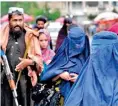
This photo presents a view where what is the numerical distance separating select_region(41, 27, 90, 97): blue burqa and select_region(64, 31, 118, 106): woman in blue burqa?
5.39 ft

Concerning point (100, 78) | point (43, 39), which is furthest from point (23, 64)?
point (100, 78)

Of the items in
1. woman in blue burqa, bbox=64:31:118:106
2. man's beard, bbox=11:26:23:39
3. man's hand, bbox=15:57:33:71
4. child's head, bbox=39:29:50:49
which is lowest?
man's hand, bbox=15:57:33:71

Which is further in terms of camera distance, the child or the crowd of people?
the child

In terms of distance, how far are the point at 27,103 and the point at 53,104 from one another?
164cm

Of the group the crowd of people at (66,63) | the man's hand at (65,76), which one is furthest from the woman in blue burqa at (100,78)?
the man's hand at (65,76)

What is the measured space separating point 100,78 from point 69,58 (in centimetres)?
187

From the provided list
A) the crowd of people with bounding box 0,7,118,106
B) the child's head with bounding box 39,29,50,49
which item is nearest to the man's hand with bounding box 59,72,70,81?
the crowd of people with bounding box 0,7,118,106

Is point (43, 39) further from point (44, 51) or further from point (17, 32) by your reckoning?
point (17, 32)

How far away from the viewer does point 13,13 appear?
25.4ft

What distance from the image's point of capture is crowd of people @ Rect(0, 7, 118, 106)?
4.57 metres

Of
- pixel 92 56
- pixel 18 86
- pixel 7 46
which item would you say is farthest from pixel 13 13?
pixel 92 56

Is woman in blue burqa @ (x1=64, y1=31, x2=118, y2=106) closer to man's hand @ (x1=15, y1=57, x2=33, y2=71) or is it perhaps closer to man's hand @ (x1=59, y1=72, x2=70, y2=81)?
man's hand @ (x1=59, y1=72, x2=70, y2=81)

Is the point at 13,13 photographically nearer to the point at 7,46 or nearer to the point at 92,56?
the point at 7,46

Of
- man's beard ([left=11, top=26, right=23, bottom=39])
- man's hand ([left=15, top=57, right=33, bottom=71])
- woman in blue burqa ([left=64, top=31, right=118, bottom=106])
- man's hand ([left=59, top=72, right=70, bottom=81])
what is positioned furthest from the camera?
man's beard ([left=11, top=26, right=23, bottom=39])
